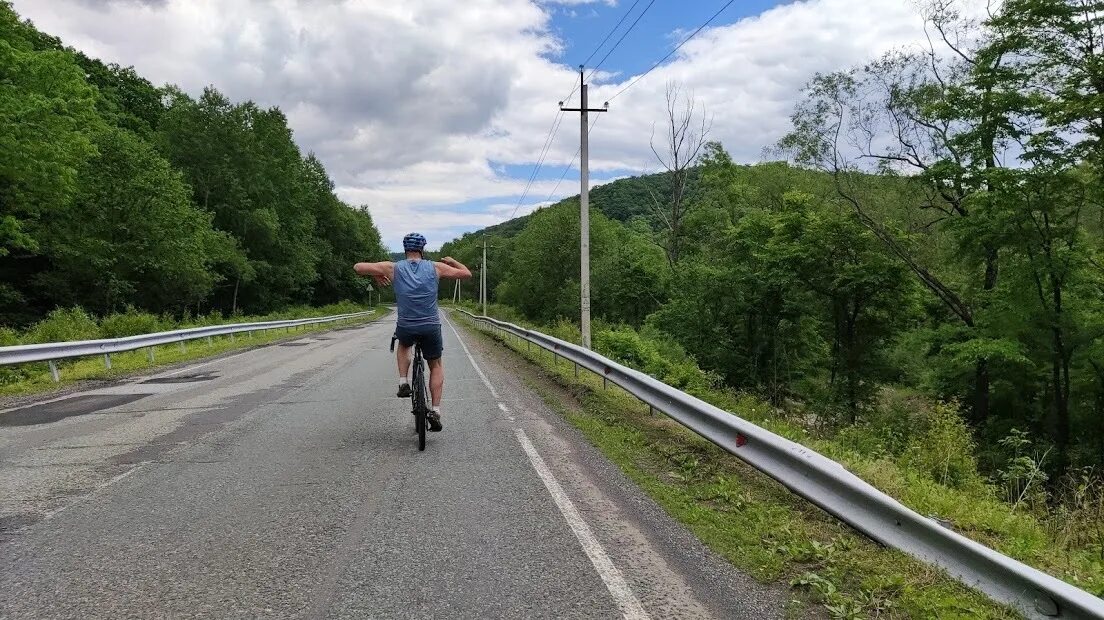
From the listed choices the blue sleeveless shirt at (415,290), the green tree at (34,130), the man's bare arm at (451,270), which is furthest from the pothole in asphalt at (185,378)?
the green tree at (34,130)

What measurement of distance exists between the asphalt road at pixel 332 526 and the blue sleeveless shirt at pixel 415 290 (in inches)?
52.0

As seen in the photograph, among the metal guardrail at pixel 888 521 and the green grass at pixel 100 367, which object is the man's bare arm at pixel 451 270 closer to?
the metal guardrail at pixel 888 521

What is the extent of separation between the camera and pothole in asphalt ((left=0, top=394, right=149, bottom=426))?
786 centimetres

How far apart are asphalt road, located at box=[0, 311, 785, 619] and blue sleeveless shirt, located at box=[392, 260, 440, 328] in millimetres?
1322

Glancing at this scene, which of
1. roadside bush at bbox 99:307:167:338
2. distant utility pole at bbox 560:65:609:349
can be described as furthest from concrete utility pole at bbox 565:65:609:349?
roadside bush at bbox 99:307:167:338

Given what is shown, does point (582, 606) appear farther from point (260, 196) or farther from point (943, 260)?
point (260, 196)

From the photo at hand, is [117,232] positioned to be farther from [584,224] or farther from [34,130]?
[584,224]

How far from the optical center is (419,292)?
6488 mm

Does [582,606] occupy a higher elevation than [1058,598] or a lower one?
lower

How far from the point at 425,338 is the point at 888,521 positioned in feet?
14.6

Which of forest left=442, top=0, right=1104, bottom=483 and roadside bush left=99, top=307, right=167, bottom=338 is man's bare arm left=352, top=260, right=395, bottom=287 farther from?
roadside bush left=99, top=307, right=167, bottom=338

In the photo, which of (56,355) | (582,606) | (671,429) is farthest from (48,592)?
(56,355)

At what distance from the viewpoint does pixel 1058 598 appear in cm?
258

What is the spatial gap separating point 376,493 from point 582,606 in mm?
2327
